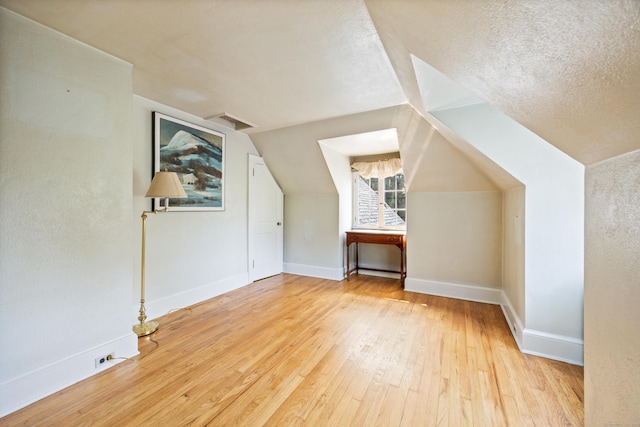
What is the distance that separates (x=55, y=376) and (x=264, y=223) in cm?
285

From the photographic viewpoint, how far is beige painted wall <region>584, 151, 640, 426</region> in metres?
0.71

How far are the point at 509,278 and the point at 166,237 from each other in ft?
12.5

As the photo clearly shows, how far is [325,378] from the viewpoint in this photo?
1.78m

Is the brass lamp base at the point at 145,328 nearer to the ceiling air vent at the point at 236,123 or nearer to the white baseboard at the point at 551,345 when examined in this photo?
the ceiling air vent at the point at 236,123

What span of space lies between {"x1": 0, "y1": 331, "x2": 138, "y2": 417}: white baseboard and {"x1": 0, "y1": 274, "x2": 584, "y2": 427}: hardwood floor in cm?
6

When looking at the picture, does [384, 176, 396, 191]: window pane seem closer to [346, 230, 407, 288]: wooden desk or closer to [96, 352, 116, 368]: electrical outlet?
[346, 230, 407, 288]: wooden desk

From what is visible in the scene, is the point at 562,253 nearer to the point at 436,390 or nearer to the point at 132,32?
the point at 436,390

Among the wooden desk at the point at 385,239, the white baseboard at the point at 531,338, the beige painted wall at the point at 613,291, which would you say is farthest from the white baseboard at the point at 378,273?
the beige painted wall at the point at 613,291

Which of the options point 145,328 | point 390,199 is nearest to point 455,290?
point 390,199

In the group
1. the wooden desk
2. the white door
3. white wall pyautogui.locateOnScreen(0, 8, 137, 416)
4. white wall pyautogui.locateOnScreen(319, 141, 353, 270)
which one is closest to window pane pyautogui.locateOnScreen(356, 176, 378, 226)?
white wall pyautogui.locateOnScreen(319, 141, 353, 270)

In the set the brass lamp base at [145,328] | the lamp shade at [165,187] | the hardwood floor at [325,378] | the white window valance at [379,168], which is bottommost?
the hardwood floor at [325,378]

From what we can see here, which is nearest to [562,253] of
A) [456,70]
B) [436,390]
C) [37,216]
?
[436,390]

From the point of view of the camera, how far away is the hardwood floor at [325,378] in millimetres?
1457

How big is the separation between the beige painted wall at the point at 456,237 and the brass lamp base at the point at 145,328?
3.14 meters
